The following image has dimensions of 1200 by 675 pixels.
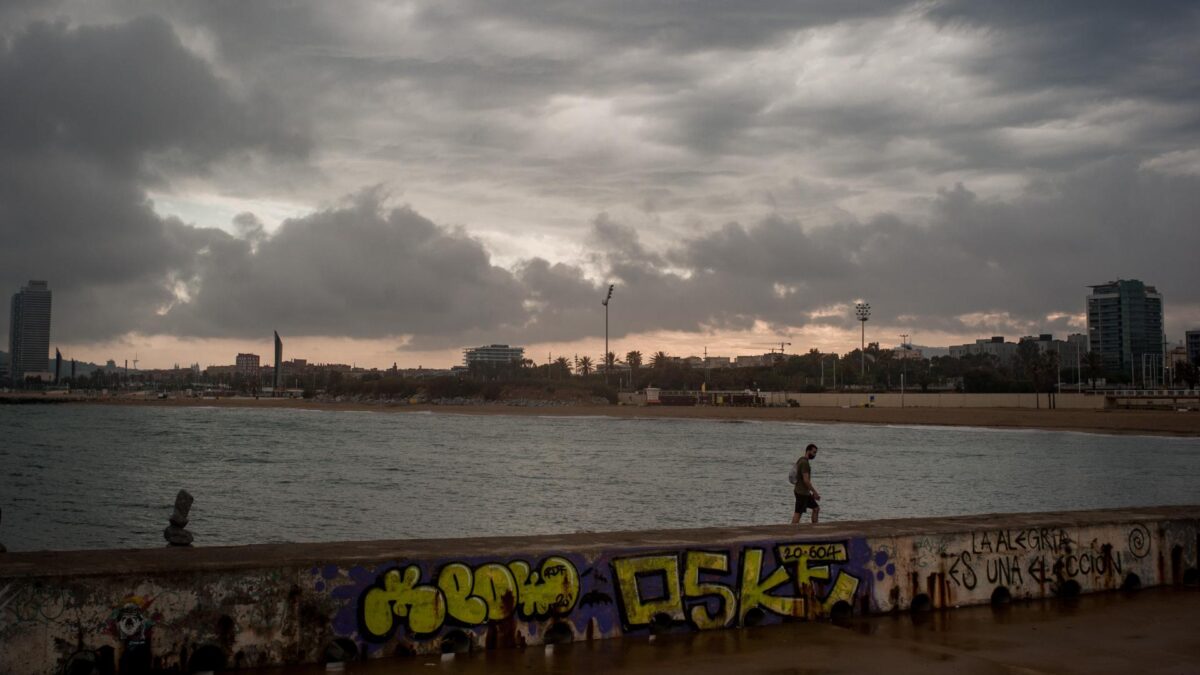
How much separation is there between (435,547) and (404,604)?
0.77m

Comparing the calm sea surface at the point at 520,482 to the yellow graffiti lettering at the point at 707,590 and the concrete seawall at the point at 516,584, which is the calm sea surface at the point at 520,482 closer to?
the concrete seawall at the point at 516,584

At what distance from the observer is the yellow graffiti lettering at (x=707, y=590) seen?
9406mm

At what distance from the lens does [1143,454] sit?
55.5 m

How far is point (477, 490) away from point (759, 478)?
13.3 m

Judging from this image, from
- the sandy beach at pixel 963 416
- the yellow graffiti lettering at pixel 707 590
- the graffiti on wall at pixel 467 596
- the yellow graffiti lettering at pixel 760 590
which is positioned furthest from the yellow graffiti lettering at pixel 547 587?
the sandy beach at pixel 963 416

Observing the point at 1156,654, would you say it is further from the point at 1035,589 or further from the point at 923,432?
the point at 923,432

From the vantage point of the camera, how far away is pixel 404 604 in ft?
27.2

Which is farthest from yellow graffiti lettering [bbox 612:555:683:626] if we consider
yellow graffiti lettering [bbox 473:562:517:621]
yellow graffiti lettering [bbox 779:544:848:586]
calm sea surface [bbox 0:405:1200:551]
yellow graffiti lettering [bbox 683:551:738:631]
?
calm sea surface [bbox 0:405:1200:551]

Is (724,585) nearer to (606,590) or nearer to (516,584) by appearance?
(606,590)

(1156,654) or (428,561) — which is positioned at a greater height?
(428,561)

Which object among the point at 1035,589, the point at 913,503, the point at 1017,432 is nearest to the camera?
the point at 1035,589

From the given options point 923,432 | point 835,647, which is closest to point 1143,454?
point 923,432

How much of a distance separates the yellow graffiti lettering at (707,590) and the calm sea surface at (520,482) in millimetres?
15997

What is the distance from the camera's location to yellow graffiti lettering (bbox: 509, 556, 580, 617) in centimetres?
872
